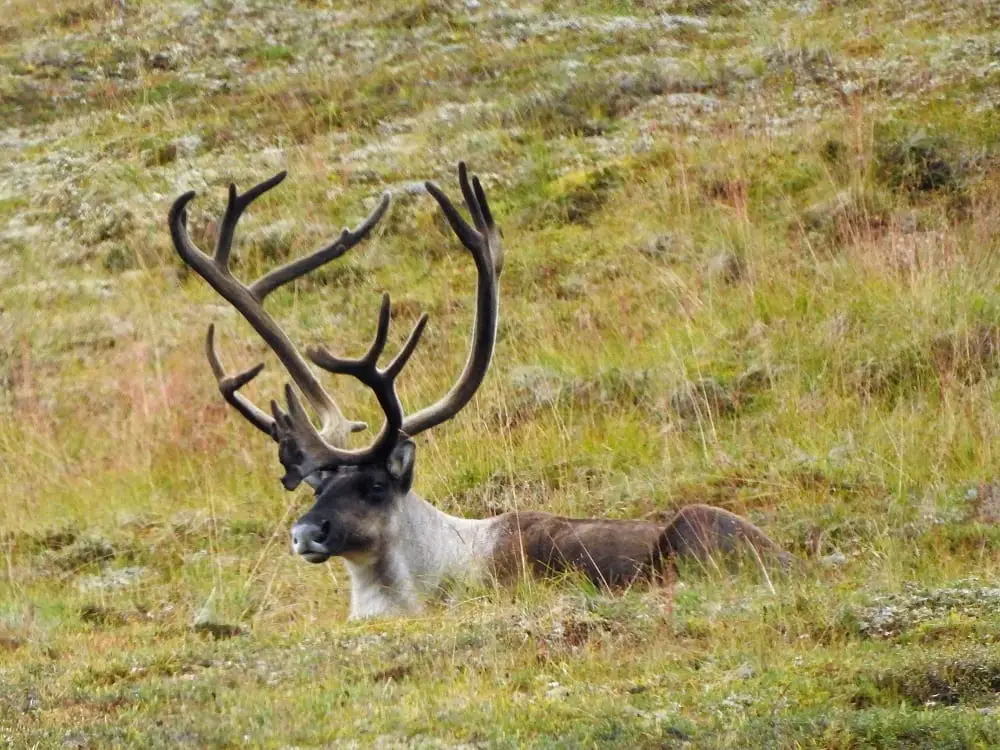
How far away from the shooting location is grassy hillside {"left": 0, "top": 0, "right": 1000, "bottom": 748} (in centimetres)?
582

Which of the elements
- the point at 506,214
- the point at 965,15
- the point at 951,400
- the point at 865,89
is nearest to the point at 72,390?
the point at 506,214

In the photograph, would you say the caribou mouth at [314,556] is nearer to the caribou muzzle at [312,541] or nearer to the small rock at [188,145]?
the caribou muzzle at [312,541]

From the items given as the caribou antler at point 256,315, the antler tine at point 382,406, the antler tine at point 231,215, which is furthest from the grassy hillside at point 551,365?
the antler tine at point 231,215

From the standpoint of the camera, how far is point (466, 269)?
15047 millimetres

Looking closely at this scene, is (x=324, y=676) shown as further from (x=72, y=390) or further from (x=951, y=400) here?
(x=72, y=390)

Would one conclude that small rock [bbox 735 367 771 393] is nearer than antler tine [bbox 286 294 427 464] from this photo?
No

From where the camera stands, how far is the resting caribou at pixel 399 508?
27.5 ft

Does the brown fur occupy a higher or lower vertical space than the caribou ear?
lower

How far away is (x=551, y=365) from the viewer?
38.3 ft

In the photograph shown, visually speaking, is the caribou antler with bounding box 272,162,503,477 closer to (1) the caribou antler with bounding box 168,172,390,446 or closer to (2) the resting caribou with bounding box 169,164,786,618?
(2) the resting caribou with bounding box 169,164,786,618

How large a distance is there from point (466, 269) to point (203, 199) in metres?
3.69

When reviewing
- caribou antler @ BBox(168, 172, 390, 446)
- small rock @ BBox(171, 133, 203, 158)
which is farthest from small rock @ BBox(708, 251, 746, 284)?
small rock @ BBox(171, 133, 203, 158)

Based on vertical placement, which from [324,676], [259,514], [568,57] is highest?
[568,57]

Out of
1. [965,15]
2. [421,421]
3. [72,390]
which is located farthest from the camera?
[965,15]
